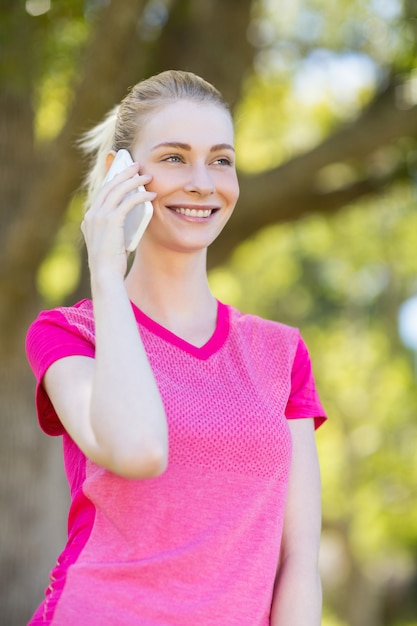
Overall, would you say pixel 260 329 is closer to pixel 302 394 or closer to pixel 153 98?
pixel 302 394

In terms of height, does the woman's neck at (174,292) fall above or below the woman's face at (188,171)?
below

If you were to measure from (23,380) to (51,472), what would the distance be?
2.39 feet

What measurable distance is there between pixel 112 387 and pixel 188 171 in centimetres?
68

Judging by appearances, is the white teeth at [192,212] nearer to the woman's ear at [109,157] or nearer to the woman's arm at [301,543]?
the woman's ear at [109,157]

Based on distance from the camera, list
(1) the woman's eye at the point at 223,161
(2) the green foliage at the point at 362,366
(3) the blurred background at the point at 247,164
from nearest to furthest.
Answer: (1) the woman's eye at the point at 223,161, (3) the blurred background at the point at 247,164, (2) the green foliage at the point at 362,366

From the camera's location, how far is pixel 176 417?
2346 millimetres

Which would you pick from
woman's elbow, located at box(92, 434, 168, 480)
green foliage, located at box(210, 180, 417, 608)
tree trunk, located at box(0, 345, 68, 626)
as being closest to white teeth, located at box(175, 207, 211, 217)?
woman's elbow, located at box(92, 434, 168, 480)

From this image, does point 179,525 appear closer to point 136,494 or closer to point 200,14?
point 136,494

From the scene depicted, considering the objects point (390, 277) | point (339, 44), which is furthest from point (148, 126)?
point (390, 277)

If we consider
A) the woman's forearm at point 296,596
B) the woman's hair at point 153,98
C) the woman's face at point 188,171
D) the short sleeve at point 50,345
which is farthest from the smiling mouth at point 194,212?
the woman's forearm at point 296,596

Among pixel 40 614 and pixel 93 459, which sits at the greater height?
pixel 93 459

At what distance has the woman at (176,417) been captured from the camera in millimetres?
2236

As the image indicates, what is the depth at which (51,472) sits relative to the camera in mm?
7711

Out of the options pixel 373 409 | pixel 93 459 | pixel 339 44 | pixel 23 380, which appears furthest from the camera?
pixel 373 409
